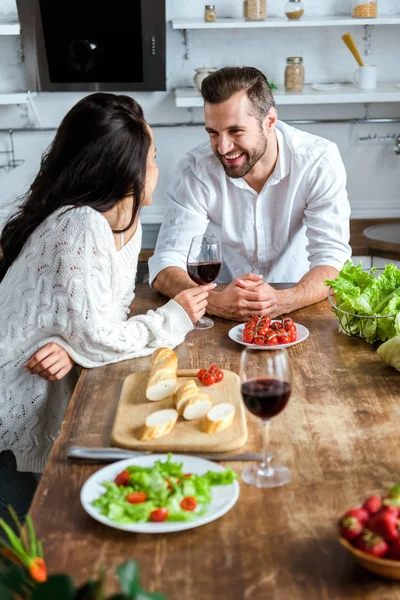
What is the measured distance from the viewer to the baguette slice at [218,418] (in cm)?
138

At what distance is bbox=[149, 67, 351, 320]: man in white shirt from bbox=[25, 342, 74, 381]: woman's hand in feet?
1.88

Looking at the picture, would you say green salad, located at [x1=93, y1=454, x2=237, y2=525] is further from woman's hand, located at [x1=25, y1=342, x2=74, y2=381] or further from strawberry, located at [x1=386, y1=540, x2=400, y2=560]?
woman's hand, located at [x1=25, y1=342, x2=74, y2=381]

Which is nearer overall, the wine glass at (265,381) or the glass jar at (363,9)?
the wine glass at (265,381)

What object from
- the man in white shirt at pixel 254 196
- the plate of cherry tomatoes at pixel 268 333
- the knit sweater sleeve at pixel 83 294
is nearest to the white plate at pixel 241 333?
the plate of cherry tomatoes at pixel 268 333

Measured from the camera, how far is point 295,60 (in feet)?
12.2

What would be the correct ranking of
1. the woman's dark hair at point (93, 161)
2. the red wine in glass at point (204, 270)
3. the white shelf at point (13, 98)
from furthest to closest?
the white shelf at point (13, 98) < the red wine in glass at point (204, 270) < the woman's dark hair at point (93, 161)

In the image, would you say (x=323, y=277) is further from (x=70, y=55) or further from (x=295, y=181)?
(x=70, y=55)

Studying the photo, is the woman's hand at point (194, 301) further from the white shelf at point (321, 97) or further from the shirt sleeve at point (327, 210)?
the white shelf at point (321, 97)

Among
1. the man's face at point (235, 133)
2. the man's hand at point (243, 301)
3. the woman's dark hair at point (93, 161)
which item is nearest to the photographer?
the woman's dark hair at point (93, 161)

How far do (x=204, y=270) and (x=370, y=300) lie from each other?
416 mm

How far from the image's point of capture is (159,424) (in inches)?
53.9

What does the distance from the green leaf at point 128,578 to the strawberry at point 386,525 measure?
330 mm

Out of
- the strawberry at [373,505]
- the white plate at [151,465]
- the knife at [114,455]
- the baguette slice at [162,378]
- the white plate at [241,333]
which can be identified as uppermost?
the strawberry at [373,505]

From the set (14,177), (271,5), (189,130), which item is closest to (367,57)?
(271,5)
